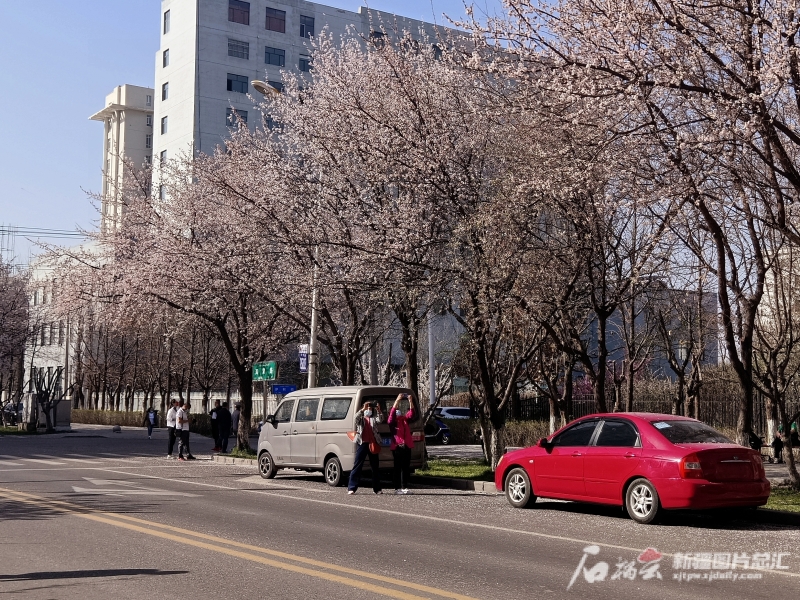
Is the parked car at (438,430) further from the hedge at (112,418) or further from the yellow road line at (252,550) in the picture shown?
the yellow road line at (252,550)

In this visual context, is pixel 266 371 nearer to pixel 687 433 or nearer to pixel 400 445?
pixel 400 445

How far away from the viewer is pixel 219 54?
225ft

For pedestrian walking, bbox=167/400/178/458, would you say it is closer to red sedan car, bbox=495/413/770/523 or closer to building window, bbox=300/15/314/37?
red sedan car, bbox=495/413/770/523

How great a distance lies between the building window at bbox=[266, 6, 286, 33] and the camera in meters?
70.9

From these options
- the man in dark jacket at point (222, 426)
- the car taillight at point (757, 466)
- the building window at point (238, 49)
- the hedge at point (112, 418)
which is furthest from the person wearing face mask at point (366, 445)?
the building window at point (238, 49)

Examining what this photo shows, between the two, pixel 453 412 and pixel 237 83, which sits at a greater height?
pixel 237 83

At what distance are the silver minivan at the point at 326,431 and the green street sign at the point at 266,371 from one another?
16.9 ft

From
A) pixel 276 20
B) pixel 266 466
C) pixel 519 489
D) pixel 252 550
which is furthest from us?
pixel 276 20

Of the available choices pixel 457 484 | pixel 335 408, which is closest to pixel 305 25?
pixel 335 408

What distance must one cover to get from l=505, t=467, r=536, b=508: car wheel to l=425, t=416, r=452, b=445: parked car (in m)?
21.8

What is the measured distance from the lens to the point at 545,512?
1446 centimetres

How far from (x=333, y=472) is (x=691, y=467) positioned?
8537 mm

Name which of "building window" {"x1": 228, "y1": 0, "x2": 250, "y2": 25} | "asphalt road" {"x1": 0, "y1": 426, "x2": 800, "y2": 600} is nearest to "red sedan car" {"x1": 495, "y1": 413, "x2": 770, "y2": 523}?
"asphalt road" {"x1": 0, "y1": 426, "x2": 800, "y2": 600}

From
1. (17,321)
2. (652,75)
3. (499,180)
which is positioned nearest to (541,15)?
(652,75)
